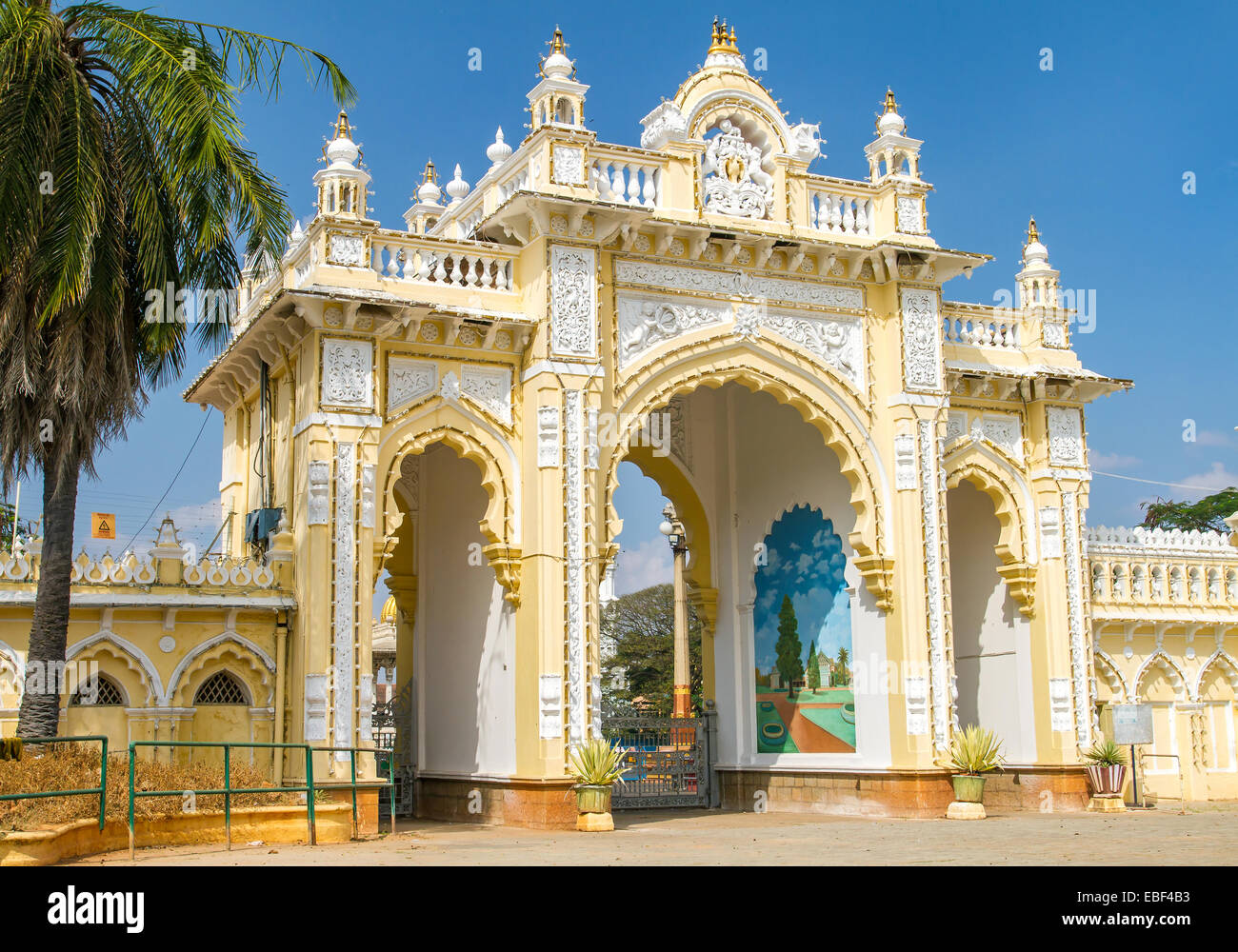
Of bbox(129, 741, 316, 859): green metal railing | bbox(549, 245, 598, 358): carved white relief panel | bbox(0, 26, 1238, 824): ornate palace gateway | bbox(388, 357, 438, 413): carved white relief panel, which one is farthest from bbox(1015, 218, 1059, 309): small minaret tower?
bbox(129, 741, 316, 859): green metal railing

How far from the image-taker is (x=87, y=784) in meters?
10.6

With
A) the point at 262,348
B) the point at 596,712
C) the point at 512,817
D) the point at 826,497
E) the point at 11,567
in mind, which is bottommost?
the point at 512,817

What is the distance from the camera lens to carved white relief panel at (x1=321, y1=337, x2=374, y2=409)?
14625 millimetres

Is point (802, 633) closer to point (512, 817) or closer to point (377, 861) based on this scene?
point (512, 817)

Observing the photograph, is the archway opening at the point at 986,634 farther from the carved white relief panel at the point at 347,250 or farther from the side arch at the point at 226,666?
the side arch at the point at 226,666

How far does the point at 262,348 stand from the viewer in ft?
53.3

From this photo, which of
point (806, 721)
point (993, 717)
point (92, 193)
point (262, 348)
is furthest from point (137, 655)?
point (993, 717)

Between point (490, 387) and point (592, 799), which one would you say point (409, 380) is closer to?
point (490, 387)

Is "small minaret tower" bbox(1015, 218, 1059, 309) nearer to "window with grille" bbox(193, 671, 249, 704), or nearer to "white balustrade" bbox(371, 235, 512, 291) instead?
"white balustrade" bbox(371, 235, 512, 291)

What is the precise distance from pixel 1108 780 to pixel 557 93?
415 inches

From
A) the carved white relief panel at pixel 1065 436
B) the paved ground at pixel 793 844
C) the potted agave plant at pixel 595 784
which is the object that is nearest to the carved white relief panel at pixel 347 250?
the potted agave plant at pixel 595 784

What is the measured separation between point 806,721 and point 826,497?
2.95 m

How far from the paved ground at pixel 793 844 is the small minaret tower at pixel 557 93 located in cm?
781

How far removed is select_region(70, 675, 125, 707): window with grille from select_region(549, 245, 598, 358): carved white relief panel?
5.78 m
